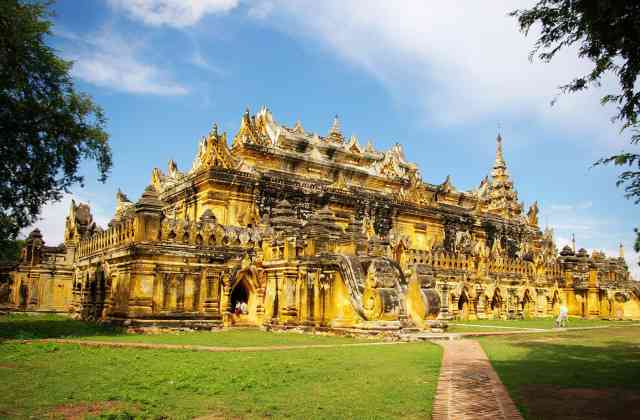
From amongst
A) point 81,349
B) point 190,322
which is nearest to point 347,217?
point 190,322

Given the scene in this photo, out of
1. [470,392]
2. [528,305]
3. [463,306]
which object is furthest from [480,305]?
[470,392]

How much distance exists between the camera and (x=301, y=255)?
2314 cm

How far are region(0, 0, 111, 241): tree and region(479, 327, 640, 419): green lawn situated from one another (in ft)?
52.2

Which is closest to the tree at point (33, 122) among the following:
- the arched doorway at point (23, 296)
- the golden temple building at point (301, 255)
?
the golden temple building at point (301, 255)

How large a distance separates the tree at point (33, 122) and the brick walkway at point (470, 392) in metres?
15.1

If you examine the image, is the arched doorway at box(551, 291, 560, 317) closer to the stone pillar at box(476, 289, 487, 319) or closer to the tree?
the stone pillar at box(476, 289, 487, 319)

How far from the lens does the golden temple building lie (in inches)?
851

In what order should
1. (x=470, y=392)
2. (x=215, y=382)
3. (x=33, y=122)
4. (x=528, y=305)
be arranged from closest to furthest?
(x=470, y=392) → (x=215, y=382) → (x=33, y=122) → (x=528, y=305)

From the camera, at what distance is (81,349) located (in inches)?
586

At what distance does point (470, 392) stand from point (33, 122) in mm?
16771

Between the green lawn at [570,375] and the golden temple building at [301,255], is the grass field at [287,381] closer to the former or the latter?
the green lawn at [570,375]

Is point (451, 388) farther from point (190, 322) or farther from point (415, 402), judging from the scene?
point (190, 322)

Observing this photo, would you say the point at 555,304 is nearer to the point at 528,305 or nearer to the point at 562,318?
the point at 528,305

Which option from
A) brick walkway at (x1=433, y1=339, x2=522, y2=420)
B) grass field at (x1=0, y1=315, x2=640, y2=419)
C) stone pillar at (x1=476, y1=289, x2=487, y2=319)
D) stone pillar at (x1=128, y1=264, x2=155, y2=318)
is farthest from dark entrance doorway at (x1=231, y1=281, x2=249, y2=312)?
stone pillar at (x1=476, y1=289, x2=487, y2=319)
